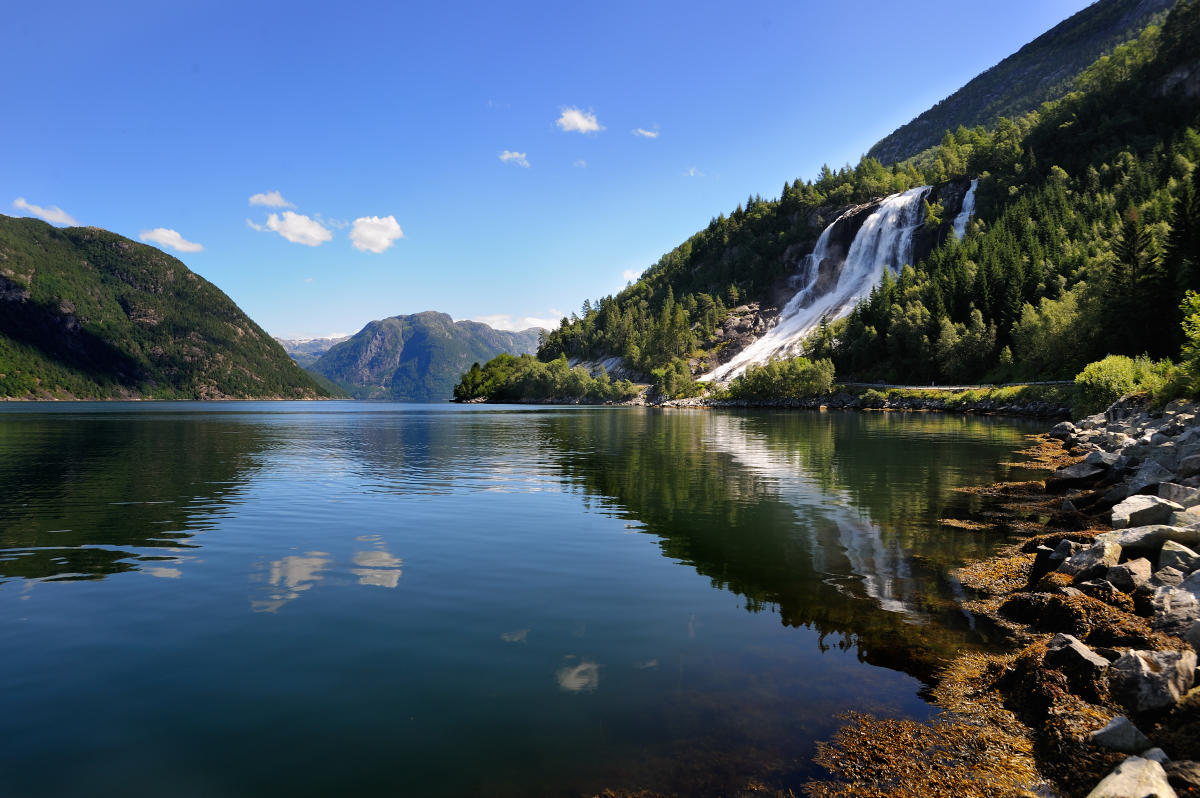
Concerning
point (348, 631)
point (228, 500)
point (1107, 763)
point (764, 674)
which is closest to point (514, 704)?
point (764, 674)

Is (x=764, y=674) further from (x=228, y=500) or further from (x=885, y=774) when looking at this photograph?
(x=228, y=500)

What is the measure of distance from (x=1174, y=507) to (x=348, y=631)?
68.3 ft

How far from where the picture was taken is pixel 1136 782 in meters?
6.67

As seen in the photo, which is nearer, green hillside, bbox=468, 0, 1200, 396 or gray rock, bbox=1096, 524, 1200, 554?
gray rock, bbox=1096, 524, 1200, 554

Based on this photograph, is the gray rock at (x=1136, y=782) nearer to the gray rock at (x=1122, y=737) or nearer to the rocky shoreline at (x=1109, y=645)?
the rocky shoreline at (x=1109, y=645)

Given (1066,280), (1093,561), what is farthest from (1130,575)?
(1066,280)

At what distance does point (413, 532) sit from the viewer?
2388cm

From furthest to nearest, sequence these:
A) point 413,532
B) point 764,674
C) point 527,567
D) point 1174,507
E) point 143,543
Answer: point 413,532 → point 143,543 → point 527,567 → point 1174,507 → point 764,674

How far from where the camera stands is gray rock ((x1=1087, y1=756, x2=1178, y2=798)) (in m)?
6.42

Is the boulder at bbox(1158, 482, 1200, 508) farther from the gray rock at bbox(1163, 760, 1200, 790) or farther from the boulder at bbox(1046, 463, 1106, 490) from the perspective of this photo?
the gray rock at bbox(1163, 760, 1200, 790)

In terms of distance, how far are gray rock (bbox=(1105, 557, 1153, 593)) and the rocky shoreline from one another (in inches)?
0.9

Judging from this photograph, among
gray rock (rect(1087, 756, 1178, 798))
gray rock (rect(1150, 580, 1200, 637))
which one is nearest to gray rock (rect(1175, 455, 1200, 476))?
gray rock (rect(1150, 580, 1200, 637))

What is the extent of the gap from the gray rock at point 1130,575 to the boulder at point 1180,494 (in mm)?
5876

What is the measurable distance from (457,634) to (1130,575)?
14.3m
